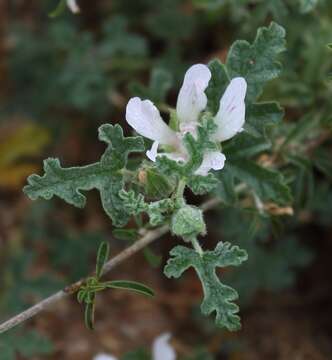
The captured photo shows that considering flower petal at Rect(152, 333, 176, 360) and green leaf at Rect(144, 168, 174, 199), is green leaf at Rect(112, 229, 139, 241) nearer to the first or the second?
green leaf at Rect(144, 168, 174, 199)

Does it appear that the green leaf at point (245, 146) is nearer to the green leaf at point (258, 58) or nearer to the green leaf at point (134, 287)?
the green leaf at point (258, 58)

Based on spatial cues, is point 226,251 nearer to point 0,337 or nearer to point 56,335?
point 0,337

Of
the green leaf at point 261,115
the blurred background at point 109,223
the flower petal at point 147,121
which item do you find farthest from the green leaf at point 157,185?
the blurred background at point 109,223

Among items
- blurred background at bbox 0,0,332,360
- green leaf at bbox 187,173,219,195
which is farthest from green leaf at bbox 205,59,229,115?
blurred background at bbox 0,0,332,360

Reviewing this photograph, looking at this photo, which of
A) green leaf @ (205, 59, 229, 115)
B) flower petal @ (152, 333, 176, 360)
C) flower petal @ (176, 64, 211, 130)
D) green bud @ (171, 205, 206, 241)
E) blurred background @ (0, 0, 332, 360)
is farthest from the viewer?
blurred background @ (0, 0, 332, 360)

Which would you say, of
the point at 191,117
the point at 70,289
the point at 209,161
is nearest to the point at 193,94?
the point at 191,117

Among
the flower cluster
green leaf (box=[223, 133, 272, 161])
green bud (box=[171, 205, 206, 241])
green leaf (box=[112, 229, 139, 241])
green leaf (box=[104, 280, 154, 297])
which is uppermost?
the flower cluster

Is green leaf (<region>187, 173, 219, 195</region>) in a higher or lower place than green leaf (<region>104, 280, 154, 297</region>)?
higher
